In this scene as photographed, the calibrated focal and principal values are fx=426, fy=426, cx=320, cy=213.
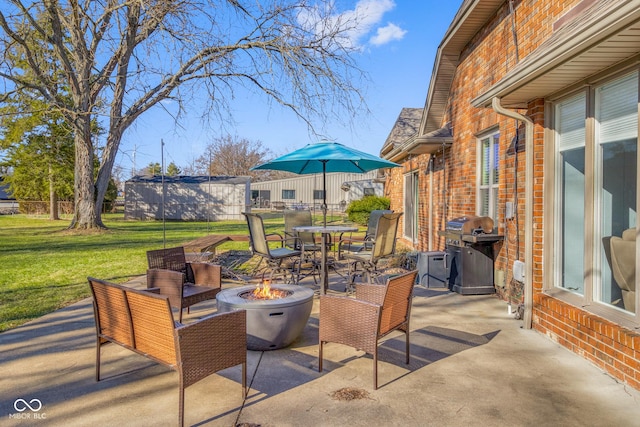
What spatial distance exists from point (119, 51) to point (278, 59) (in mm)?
6806

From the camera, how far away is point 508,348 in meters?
3.92

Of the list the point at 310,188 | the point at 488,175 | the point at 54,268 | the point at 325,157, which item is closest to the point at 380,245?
the point at 325,157

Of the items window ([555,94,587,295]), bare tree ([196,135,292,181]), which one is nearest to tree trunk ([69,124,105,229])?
window ([555,94,587,295])

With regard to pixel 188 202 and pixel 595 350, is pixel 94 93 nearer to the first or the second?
pixel 188 202

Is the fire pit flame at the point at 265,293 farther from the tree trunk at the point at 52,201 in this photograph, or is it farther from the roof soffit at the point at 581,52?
the tree trunk at the point at 52,201

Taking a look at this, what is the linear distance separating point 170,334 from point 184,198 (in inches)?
1121

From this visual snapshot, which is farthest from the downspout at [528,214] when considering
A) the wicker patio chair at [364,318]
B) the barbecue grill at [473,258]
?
the wicker patio chair at [364,318]

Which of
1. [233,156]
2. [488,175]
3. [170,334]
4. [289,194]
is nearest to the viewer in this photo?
[170,334]

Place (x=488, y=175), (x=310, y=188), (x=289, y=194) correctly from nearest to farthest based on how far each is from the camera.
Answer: (x=488, y=175) < (x=310, y=188) < (x=289, y=194)

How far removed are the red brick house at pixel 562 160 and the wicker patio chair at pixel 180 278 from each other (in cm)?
345

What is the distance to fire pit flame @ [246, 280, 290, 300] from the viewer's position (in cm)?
394

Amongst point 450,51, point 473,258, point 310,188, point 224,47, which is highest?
point 224,47

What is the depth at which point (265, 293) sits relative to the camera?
400 centimetres

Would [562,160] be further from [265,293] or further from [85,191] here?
[85,191]
